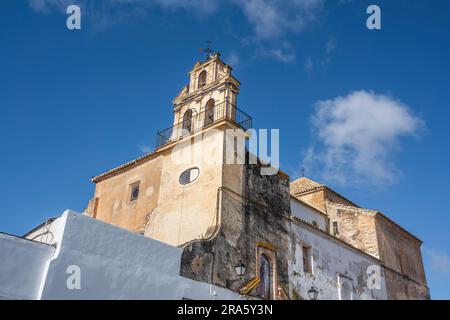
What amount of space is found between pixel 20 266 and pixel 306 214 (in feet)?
55.4

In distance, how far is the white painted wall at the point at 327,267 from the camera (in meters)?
18.6

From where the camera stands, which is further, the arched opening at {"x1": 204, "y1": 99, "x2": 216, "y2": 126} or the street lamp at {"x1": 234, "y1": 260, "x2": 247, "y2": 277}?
the arched opening at {"x1": 204, "y1": 99, "x2": 216, "y2": 126}

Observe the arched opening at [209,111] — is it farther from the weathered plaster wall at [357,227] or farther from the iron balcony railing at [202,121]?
the weathered plaster wall at [357,227]

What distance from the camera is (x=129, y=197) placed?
19.6 metres

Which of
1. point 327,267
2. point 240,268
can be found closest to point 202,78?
point 240,268

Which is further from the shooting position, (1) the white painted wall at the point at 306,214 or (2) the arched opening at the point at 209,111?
(1) the white painted wall at the point at 306,214

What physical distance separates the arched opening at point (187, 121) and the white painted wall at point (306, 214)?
708 cm

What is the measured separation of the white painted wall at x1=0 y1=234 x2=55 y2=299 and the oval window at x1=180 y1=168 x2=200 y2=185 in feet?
24.7

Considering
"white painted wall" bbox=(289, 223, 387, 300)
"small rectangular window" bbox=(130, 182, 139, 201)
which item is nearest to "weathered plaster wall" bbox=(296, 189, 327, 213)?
"white painted wall" bbox=(289, 223, 387, 300)

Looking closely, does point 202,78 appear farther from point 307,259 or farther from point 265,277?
point 265,277

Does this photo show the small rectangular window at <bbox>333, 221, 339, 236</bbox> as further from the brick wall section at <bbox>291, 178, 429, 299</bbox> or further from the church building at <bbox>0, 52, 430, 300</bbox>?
the church building at <bbox>0, 52, 430, 300</bbox>

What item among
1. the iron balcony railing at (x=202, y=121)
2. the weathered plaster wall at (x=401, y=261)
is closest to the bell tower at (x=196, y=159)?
the iron balcony railing at (x=202, y=121)

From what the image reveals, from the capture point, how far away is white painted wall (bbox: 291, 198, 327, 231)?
23766mm
